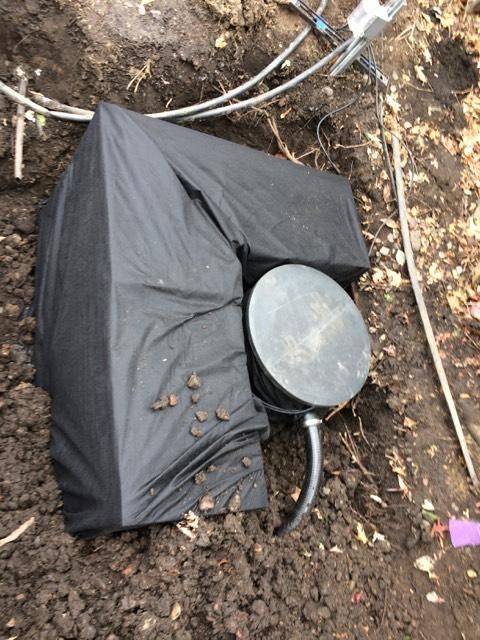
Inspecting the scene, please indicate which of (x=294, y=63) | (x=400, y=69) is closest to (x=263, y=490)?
(x=294, y=63)

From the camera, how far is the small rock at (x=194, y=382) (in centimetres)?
176

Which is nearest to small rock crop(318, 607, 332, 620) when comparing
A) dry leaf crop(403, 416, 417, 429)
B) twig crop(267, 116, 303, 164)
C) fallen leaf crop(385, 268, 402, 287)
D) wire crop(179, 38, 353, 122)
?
dry leaf crop(403, 416, 417, 429)

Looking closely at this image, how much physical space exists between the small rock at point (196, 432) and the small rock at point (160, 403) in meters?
0.13

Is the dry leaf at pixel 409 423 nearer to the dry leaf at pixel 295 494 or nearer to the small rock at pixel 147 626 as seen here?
the dry leaf at pixel 295 494

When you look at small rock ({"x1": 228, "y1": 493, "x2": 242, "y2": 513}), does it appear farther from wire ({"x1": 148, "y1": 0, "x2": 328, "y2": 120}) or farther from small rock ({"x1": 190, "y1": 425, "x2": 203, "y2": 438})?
wire ({"x1": 148, "y1": 0, "x2": 328, "y2": 120})

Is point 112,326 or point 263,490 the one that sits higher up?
point 112,326

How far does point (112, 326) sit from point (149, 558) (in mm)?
830

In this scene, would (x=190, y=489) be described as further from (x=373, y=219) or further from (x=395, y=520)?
(x=373, y=219)

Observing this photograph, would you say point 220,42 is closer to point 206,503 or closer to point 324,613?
point 206,503

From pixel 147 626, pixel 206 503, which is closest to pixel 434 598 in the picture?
pixel 206 503

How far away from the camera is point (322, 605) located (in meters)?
1.91

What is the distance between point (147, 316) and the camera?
5.66 feet

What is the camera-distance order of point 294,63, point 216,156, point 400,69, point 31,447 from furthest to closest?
point 400,69 → point 294,63 → point 216,156 → point 31,447

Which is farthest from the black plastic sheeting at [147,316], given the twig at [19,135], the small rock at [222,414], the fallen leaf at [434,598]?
the fallen leaf at [434,598]
